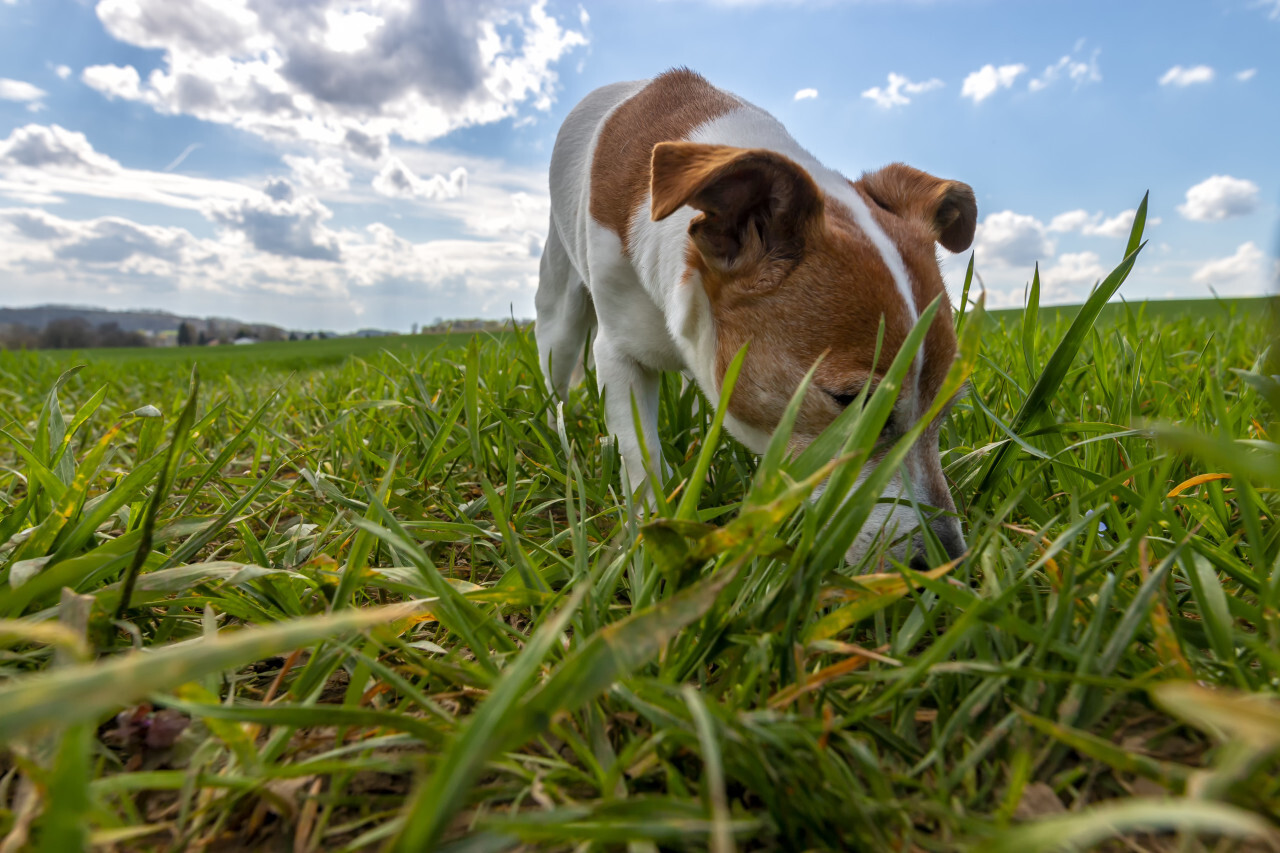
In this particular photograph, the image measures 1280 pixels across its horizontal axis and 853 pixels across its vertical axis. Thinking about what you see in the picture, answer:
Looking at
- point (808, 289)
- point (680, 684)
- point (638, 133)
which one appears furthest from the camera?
point (638, 133)

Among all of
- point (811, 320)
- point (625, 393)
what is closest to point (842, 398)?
point (811, 320)

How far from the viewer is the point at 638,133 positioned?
2697 millimetres

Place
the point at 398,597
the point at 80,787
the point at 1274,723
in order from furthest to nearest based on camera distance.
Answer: the point at 398,597
the point at 80,787
the point at 1274,723

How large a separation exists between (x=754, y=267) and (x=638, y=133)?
0.97 metres

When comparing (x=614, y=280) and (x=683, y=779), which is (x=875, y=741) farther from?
(x=614, y=280)

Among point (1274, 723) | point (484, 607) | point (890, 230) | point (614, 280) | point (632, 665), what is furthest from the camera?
point (614, 280)

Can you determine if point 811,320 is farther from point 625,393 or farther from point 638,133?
point 638,133

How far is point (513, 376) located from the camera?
347 cm

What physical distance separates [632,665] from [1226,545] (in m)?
1.40

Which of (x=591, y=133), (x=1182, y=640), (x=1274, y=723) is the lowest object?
(x=1182, y=640)

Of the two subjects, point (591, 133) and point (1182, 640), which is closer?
point (1182, 640)

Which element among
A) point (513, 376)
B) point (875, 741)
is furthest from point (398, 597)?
point (513, 376)

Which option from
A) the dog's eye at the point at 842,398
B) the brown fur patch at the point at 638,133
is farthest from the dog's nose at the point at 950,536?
the brown fur patch at the point at 638,133

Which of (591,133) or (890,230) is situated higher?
(591,133)
